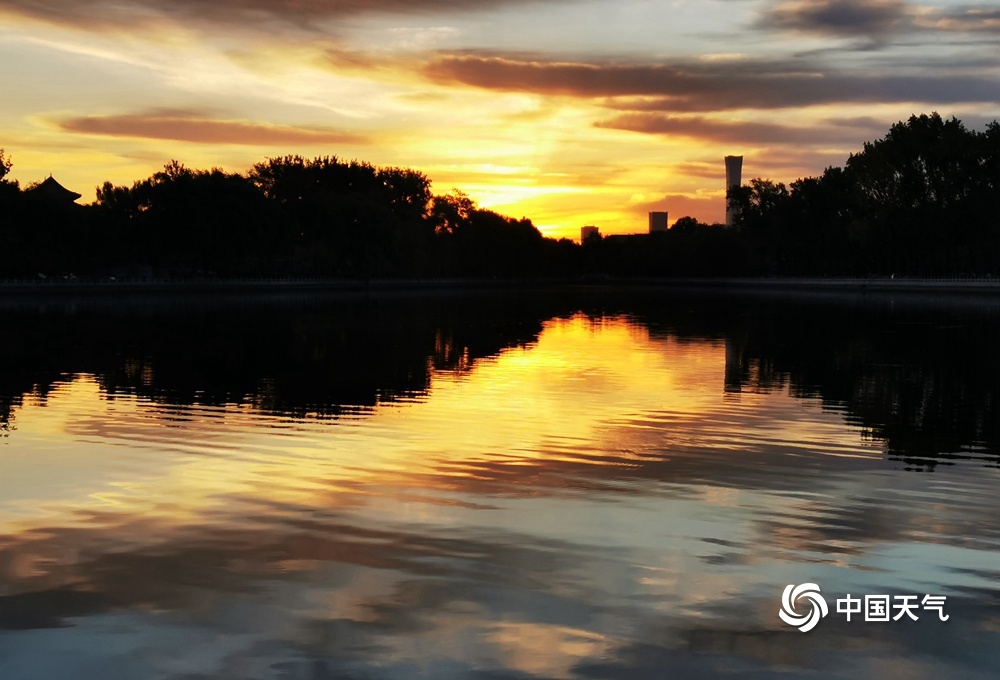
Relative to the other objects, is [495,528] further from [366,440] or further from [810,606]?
[366,440]

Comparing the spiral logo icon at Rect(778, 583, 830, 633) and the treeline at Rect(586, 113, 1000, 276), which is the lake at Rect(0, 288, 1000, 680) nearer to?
the spiral logo icon at Rect(778, 583, 830, 633)

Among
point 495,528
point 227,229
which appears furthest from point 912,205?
point 495,528

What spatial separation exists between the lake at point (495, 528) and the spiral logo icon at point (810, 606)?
38mm

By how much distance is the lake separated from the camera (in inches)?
331

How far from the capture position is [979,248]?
125188 mm

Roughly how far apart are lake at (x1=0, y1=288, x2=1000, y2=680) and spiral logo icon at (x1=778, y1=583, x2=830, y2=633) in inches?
1.5

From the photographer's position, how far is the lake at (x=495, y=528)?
27.6 feet

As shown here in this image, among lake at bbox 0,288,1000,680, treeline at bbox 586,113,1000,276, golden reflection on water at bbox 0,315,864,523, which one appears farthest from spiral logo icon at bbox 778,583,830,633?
treeline at bbox 586,113,1000,276

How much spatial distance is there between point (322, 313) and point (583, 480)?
58701 mm

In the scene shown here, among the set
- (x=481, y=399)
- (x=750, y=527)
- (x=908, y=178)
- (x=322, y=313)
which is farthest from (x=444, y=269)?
(x=750, y=527)

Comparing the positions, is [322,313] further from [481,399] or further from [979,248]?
[979,248]

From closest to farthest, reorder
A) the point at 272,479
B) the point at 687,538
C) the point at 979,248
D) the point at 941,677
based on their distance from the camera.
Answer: the point at 941,677 < the point at 687,538 < the point at 272,479 < the point at 979,248

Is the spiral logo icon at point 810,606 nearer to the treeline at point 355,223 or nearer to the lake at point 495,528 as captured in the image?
the lake at point 495,528

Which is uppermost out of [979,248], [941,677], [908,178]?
[908,178]
